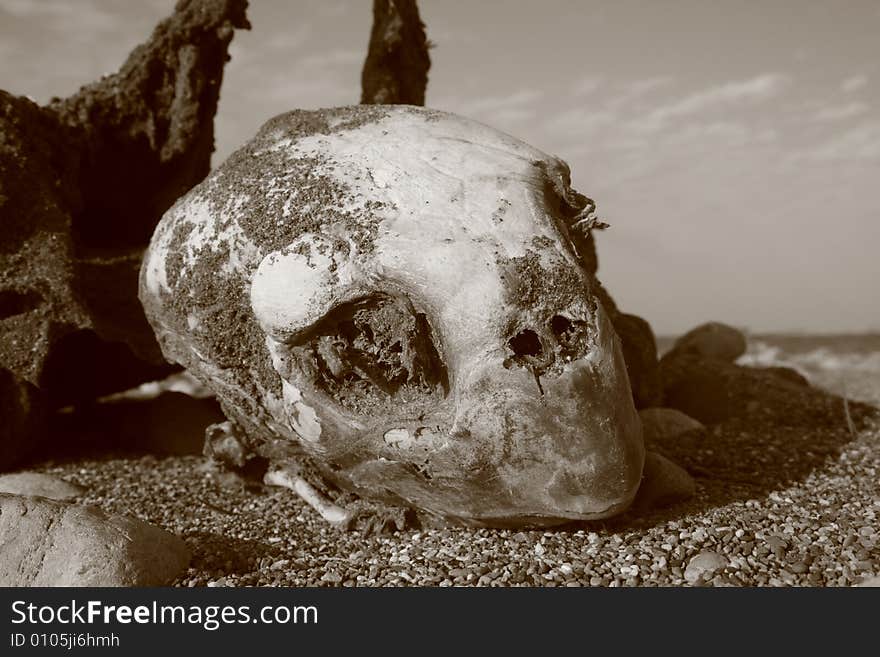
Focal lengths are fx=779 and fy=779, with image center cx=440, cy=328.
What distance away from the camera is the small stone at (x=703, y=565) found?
3865mm

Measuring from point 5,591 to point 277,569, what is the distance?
1301 millimetres

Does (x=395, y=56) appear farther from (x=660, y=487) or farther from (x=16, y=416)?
(x=660, y=487)

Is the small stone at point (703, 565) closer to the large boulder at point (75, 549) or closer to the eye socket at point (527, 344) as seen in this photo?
the eye socket at point (527, 344)

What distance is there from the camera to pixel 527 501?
4.33 meters

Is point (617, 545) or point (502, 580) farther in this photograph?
point (617, 545)

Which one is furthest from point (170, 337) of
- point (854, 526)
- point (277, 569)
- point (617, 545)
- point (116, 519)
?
point (854, 526)

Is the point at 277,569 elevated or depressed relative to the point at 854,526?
depressed

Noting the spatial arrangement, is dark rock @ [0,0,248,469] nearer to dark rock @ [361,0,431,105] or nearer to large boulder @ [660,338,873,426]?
dark rock @ [361,0,431,105]

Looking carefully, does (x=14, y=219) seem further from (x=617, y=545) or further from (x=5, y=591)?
(x=617, y=545)

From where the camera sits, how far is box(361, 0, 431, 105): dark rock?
7457mm

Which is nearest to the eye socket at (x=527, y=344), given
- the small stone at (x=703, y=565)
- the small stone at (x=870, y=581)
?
the small stone at (x=703, y=565)

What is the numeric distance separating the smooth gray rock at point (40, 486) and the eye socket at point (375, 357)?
2.36 metres

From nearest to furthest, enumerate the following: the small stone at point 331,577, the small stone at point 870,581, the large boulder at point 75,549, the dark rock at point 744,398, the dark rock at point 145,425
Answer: the small stone at point 870,581, the large boulder at point 75,549, the small stone at point 331,577, the dark rock at point 145,425, the dark rock at point 744,398

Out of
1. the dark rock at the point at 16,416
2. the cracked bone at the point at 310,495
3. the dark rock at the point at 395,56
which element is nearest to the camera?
the cracked bone at the point at 310,495
